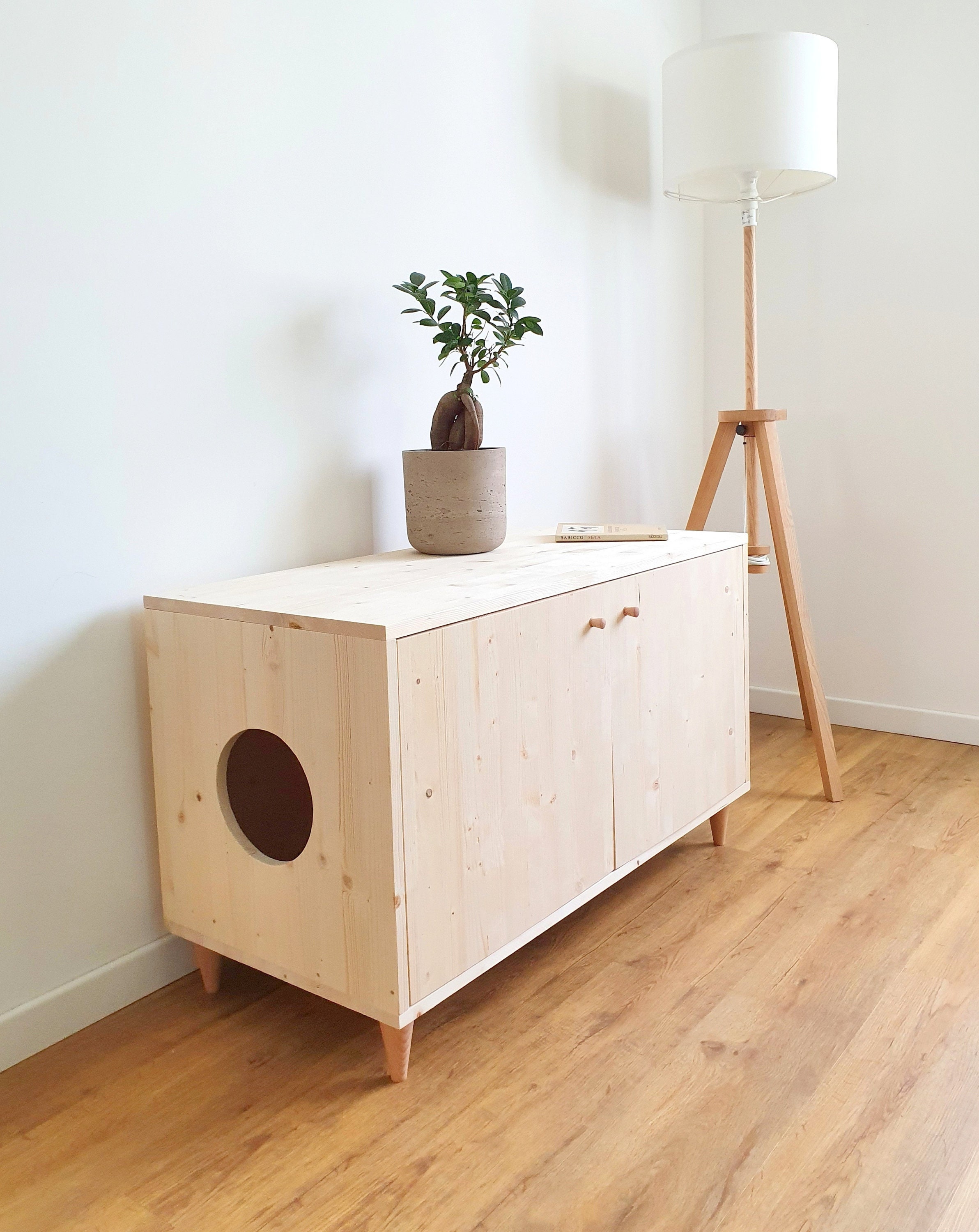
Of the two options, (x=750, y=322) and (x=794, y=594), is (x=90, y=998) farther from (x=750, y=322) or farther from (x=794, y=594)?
(x=750, y=322)

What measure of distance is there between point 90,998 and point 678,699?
1071mm

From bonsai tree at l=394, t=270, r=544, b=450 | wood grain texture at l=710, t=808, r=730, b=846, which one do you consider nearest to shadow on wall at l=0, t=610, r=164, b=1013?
bonsai tree at l=394, t=270, r=544, b=450

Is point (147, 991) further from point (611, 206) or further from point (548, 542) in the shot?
point (611, 206)

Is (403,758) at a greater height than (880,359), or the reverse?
(880,359)

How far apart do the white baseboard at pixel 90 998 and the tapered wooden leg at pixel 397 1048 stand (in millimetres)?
455

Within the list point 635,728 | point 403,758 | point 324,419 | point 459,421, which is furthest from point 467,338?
point 403,758

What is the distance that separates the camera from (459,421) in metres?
1.83

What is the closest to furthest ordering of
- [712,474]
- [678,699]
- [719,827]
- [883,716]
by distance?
[678,699] → [719,827] → [712,474] → [883,716]

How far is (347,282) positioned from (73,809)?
3.30 ft

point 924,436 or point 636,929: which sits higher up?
point 924,436

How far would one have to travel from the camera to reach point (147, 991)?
1644 mm

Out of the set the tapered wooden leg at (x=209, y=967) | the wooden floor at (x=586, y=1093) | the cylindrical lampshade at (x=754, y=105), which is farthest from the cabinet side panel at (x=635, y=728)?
the cylindrical lampshade at (x=754, y=105)

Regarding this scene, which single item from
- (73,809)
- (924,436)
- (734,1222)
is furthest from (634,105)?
(734,1222)

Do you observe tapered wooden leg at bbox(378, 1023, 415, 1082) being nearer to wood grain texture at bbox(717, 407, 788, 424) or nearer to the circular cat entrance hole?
the circular cat entrance hole
